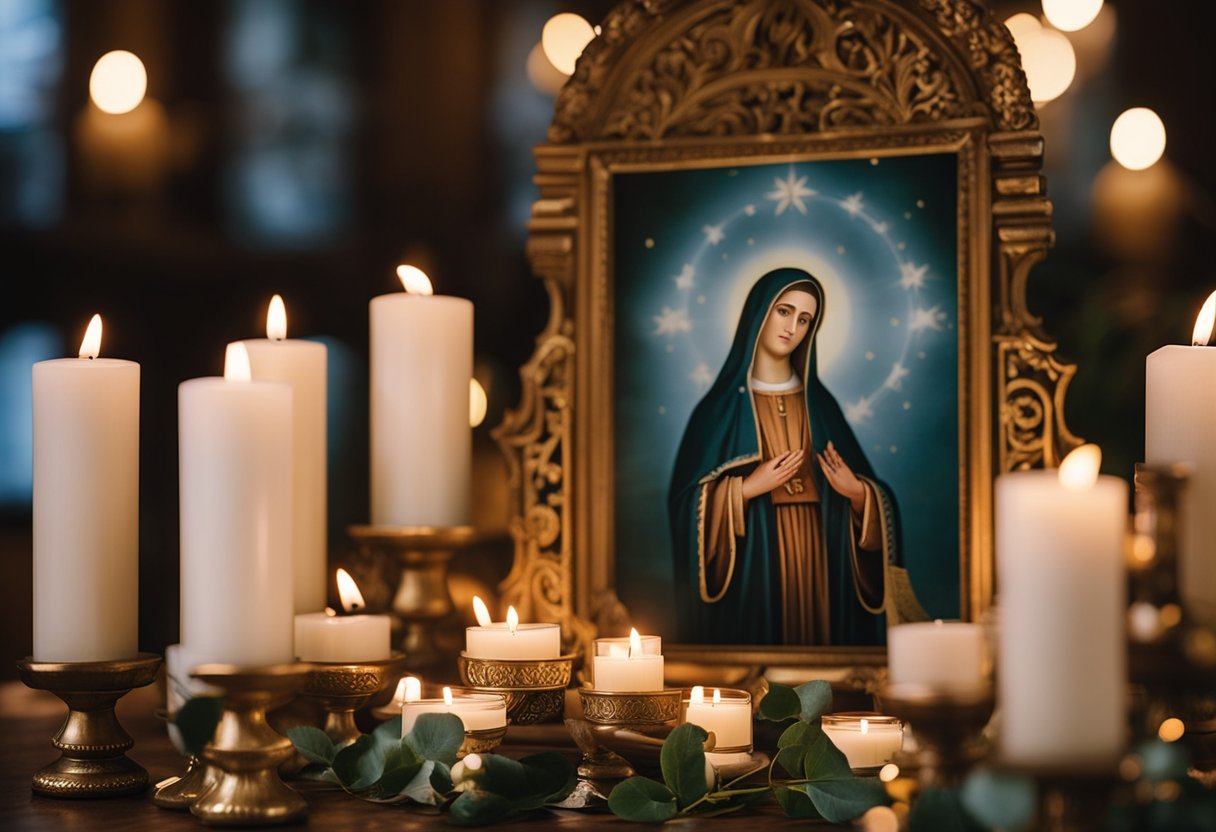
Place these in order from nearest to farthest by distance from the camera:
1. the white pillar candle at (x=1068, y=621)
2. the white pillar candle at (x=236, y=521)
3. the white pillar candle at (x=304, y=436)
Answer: the white pillar candle at (x=1068, y=621) → the white pillar candle at (x=236, y=521) → the white pillar candle at (x=304, y=436)

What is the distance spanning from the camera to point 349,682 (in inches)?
37.2

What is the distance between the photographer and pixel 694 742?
0.84m

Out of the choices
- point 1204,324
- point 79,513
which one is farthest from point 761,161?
point 79,513

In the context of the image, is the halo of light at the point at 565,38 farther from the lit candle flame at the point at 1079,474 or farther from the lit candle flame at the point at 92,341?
the lit candle flame at the point at 1079,474

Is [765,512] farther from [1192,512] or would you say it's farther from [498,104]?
[498,104]

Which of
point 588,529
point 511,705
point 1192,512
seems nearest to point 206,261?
point 588,529

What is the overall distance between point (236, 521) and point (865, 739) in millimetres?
426

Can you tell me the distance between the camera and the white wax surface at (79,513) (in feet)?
3.07

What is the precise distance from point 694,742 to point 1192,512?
32 cm

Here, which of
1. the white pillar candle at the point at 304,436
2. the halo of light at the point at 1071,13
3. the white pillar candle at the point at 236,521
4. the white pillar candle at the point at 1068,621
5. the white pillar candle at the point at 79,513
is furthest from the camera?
the halo of light at the point at 1071,13

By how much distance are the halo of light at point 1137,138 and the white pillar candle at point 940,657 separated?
574 millimetres

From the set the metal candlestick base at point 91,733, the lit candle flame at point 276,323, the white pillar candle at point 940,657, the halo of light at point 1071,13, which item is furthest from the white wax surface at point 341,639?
the halo of light at point 1071,13

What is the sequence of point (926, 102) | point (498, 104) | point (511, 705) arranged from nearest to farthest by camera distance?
point (511, 705) → point (926, 102) → point (498, 104)

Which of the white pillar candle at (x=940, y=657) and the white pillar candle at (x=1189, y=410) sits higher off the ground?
the white pillar candle at (x=1189, y=410)
